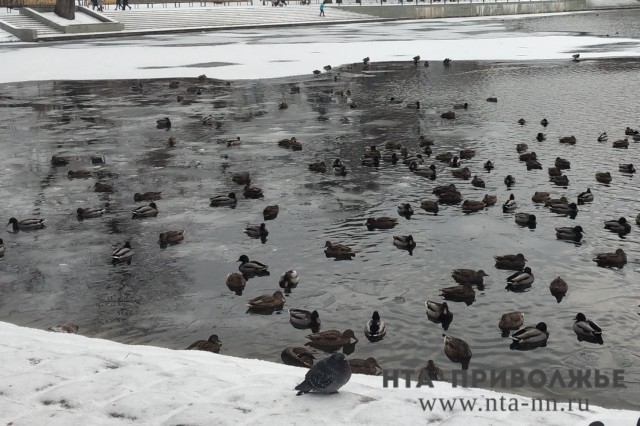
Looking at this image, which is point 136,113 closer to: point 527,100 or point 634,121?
point 527,100

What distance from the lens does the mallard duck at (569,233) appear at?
12.1 meters

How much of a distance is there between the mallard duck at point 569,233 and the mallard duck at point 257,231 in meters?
4.69

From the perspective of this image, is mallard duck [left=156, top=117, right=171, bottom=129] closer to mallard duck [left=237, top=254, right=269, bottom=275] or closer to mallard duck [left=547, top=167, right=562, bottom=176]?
mallard duck [left=547, top=167, right=562, bottom=176]

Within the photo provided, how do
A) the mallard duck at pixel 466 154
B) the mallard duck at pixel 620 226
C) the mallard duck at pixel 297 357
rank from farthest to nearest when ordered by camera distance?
the mallard duck at pixel 466 154, the mallard duck at pixel 620 226, the mallard duck at pixel 297 357

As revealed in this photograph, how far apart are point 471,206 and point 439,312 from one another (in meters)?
4.64

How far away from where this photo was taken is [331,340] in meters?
8.96

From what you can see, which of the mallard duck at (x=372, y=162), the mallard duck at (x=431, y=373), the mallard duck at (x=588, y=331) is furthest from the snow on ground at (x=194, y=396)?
the mallard duck at (x=372, y=162)

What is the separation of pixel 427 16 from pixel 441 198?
66.8 m

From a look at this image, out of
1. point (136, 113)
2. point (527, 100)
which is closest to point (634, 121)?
point (527, 100)

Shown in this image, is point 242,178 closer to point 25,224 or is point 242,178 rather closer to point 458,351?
point 25,224

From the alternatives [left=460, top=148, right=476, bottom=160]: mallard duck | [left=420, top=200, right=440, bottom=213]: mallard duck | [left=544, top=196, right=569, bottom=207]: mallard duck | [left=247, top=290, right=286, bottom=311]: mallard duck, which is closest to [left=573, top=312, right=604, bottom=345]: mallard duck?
[left=247, top=290, right=286, bottom=311]: mallard duck

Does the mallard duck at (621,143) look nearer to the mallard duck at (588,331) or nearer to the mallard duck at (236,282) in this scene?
the mallard duck at (588,331)

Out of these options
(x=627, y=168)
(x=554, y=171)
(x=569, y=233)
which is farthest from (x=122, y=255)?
(x=627, y=168)

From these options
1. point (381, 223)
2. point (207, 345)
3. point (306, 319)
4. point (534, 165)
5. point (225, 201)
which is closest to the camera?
point (207, 345)
